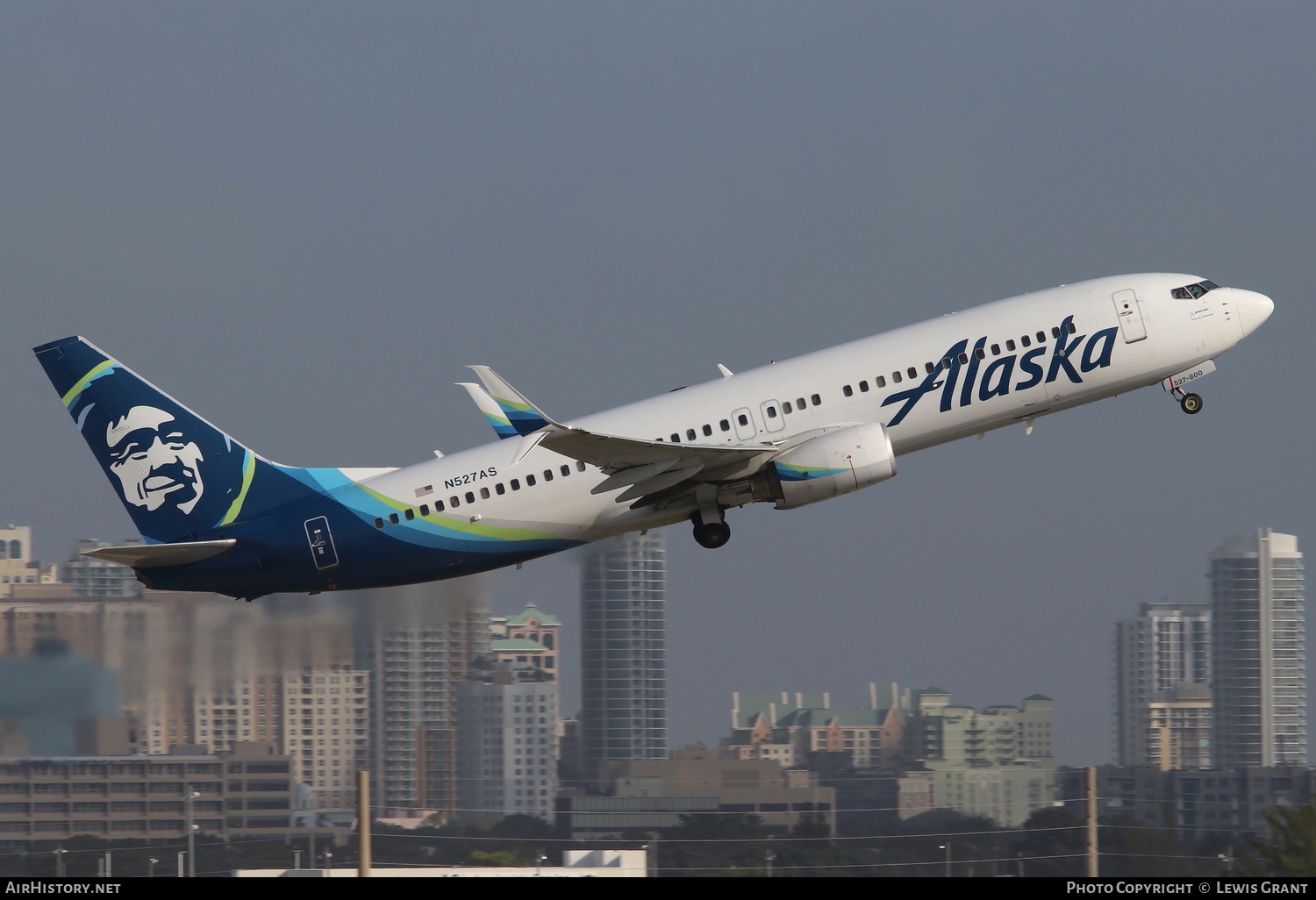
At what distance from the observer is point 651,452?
36.9 metres

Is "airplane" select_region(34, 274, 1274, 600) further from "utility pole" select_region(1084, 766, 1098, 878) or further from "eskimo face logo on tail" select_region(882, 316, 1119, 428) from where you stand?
"utility pole" select_region(1084, 766, 1098, 878)

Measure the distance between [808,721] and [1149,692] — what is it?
199ft

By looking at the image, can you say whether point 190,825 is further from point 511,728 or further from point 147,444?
point 147,444

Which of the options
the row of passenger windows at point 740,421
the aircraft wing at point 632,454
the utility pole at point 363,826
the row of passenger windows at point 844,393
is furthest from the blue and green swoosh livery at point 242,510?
the utility pole at point 363,826

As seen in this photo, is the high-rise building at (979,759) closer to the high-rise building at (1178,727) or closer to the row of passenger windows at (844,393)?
the high-rise building at (1178,727)

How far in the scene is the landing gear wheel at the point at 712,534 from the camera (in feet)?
133

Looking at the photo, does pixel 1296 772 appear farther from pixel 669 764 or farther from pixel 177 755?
pixel 177 755

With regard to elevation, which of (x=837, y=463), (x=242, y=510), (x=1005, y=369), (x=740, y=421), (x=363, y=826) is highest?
(x=1005, y=369)

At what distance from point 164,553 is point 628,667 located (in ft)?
408

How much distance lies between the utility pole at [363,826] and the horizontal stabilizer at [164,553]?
13.3 metres

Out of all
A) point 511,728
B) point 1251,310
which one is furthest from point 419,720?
point 1251,310

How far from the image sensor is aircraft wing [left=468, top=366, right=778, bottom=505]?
34.5 metres

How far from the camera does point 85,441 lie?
41875 millimetres

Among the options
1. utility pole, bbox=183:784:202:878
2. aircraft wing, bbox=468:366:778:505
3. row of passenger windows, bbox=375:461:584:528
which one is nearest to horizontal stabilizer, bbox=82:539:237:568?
row of passenger windows, bbox=375:461:584:528
